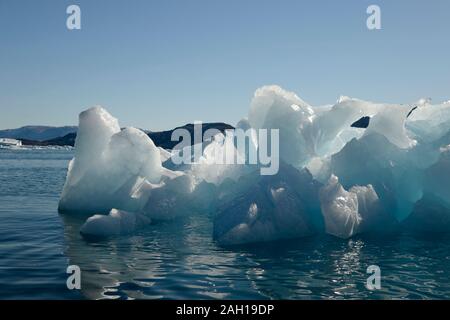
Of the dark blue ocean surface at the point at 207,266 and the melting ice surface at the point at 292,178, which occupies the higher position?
the melting ice surface at the point at 292,178

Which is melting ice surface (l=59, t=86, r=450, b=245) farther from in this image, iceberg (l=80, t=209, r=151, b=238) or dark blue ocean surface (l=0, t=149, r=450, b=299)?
dark blue ocean surface (l=0, t=149, r=450, b=299)

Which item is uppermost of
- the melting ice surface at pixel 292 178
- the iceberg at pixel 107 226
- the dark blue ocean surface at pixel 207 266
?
the melting ice surface at pixel 292 178

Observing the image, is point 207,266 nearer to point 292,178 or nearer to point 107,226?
point 107,226

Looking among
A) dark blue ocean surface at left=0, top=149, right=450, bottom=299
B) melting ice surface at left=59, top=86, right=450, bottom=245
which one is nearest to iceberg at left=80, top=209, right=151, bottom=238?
melting ice surface at left=59, top=86, right=450, bottom=245

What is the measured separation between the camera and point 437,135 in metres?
15.3

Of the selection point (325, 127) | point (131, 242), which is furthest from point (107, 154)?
point (325, 127)

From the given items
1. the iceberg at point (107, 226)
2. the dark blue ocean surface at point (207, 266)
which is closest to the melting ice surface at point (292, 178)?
the iceberg at point (107, 226)

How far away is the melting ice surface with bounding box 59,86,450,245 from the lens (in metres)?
13.2

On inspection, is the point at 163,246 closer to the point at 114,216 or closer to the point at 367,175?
the point at 114,216

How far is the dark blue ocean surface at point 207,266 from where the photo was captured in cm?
802

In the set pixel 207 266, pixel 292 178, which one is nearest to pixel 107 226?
pixel 207 266

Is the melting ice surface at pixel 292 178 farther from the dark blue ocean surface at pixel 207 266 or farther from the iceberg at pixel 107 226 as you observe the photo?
the dark blue ocean surface at pixel 207 266

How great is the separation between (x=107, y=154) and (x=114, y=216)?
445 centimetres

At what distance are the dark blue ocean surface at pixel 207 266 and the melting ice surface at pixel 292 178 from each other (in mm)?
764
